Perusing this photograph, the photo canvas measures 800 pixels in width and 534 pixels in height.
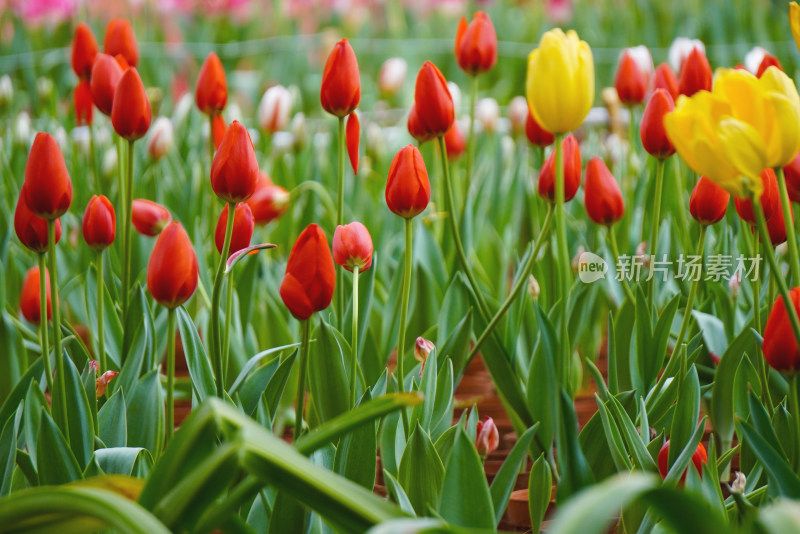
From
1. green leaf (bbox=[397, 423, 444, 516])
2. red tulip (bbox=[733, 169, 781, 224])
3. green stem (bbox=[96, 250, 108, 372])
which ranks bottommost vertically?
green leaf (bbox=[397, 423, 444, 516])

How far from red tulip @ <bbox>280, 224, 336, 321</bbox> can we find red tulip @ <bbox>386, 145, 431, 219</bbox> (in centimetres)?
13

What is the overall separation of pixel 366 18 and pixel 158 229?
127 inches

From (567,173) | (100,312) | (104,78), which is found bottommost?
(100,312)

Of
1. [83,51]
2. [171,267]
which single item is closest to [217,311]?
[171,267]

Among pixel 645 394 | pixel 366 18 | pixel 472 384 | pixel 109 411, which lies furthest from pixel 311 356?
pixel 366 18

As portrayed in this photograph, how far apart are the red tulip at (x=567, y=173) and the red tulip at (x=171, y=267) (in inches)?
15.6

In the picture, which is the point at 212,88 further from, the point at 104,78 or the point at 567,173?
the point at 567,173

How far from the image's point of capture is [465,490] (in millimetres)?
607

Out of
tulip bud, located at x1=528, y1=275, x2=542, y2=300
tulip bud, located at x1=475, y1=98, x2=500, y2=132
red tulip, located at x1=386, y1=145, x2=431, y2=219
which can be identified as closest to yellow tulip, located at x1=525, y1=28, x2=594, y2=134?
red tulip, located at x1=386, y1=145, x2=431, y2=219

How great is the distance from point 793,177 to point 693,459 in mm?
288

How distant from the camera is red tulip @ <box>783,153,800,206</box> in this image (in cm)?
80

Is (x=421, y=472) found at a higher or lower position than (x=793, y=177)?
lower

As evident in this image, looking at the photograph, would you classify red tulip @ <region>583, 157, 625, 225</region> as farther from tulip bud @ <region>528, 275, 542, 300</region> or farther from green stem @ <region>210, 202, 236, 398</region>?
green stem @ <region>210, 202, 236, 398</region>

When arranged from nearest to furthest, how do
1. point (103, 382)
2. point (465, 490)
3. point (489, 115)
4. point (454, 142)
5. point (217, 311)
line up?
point (465, 490)
point (217, 311)
point (103, 382)
point (454, 142)
point (489, 115)
